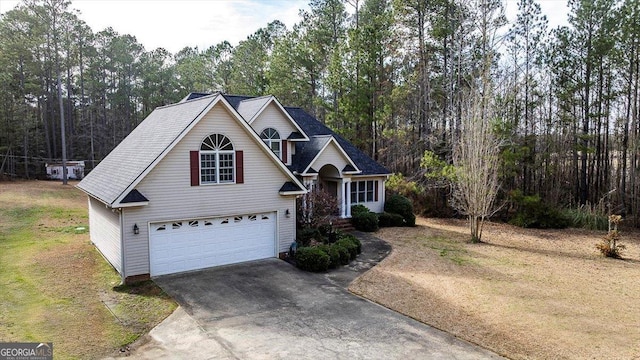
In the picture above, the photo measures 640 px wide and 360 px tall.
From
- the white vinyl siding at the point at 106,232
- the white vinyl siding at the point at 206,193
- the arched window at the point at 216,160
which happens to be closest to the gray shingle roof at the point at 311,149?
the white vinyl siding at the point at 206,193

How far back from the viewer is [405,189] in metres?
26.7

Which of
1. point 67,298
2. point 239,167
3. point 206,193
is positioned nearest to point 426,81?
point 239,167

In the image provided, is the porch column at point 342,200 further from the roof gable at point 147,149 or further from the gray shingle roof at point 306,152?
the roof gable at point 147,149

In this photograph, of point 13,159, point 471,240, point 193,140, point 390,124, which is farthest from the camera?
point 13,159

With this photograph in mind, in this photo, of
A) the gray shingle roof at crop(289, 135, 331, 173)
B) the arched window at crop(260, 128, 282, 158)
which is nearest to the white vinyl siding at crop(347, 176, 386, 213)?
the gray shingle roof at crop(289, 135, 331, 173)

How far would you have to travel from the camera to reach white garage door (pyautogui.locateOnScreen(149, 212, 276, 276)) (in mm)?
13617

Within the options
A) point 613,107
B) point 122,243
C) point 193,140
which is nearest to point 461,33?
point 613,107

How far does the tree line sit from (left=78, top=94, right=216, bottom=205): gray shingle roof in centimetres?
1380

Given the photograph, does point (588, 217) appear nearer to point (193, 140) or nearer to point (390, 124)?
point (390, 124)

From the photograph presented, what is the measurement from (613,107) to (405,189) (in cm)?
1406

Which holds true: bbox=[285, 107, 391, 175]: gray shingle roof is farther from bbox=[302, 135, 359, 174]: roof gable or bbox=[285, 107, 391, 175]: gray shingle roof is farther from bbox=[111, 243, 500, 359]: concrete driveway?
bbox=[111, 243, 500, 359]: concrete driveway

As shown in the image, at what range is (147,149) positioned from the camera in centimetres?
1452

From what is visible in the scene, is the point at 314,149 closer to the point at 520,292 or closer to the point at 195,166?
the point at 195,166

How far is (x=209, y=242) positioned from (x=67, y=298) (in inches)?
180
